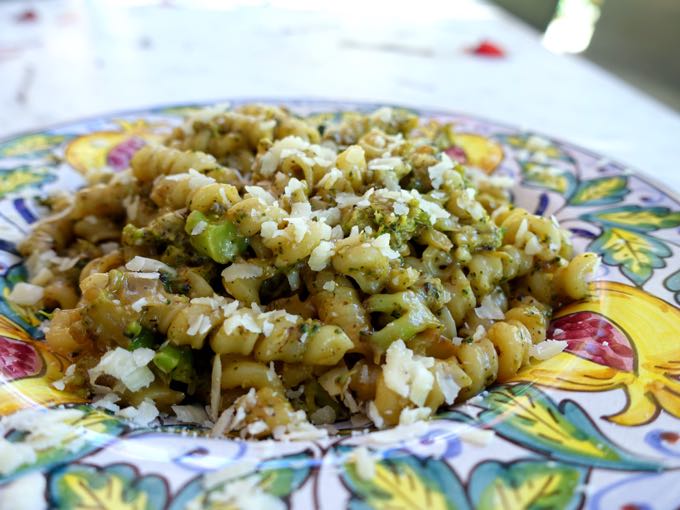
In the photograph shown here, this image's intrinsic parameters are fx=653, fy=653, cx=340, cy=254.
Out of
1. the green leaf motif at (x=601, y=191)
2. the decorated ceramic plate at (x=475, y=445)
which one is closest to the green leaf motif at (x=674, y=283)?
the decorated ceramic plate at (x=475, y=445)

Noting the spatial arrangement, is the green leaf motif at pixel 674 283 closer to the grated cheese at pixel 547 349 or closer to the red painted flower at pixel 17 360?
the grated cheese at pixel 547 349

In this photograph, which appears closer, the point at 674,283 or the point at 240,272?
the point at 240,272

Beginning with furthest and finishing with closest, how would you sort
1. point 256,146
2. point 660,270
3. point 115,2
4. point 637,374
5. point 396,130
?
point 115,2 → point 396,130 → point 256,146 → point 660,270 → point 637,374

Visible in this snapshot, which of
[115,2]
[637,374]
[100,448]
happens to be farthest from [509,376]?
[115,2]

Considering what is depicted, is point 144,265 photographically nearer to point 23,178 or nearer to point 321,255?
point 321,255

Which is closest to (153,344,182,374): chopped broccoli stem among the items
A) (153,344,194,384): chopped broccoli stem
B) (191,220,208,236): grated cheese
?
(153,344,194,384): chopped broccoli stem

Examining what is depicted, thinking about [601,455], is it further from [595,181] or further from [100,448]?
[595,181]

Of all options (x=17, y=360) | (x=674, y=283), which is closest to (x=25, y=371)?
(x=17, y=360)
